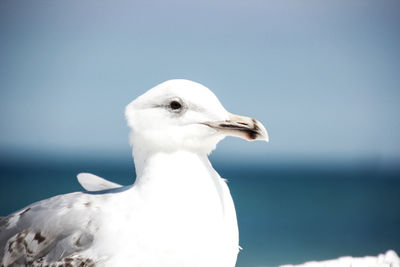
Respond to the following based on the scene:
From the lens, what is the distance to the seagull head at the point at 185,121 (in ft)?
4.91

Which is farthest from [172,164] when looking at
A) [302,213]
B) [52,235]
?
[302,213]

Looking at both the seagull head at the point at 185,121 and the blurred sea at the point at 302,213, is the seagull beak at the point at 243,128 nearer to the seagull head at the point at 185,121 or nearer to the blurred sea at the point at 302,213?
the seagull head at the point at 185,121

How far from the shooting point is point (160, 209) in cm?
149

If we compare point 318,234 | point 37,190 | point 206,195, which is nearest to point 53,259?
point 206,195

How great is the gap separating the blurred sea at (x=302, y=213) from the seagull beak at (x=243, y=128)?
6.64 ft

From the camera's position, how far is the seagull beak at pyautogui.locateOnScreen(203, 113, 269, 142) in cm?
147

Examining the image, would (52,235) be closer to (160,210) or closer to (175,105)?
(160,210)

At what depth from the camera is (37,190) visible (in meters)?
8.44

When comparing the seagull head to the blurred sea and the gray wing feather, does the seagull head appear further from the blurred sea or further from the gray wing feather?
the blurred sea

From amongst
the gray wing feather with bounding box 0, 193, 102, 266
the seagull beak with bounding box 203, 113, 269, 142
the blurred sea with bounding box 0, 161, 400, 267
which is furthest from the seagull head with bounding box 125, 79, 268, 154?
the blurred sea with bounding box 0, 161, 400, 267

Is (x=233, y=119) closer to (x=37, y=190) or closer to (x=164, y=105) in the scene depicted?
(x=164, y=105)

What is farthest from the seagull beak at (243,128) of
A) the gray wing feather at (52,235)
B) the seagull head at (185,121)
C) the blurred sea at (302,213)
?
the blurred sea at (302,213)

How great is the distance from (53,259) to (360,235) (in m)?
5.89

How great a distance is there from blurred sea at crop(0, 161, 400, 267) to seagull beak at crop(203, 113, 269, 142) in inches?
79.6
